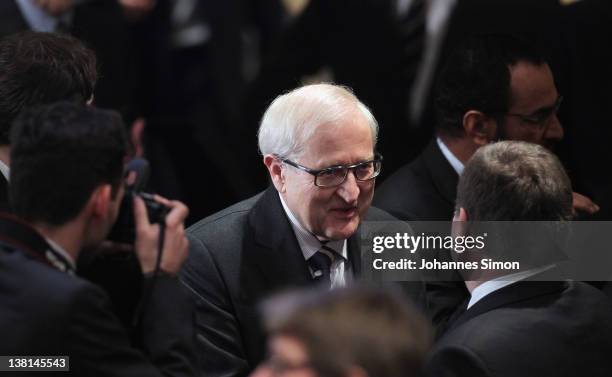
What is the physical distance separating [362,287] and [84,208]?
736mm

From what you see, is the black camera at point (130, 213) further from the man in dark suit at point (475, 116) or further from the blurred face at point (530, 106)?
the blurred face at point (530, 106)

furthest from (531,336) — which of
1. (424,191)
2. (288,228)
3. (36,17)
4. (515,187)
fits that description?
(36,17)

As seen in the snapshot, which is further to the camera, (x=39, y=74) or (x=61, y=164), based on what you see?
(x=39, y=74)

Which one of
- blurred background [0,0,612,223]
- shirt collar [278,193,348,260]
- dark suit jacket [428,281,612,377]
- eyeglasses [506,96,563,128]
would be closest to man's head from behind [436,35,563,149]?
eyeglasses [506,96,563,128]

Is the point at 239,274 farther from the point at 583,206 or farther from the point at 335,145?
the point at 583,206

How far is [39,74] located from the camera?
2840 mm

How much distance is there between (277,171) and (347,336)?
1378 millimetres

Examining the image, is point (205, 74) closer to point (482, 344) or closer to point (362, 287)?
point (482, 344)

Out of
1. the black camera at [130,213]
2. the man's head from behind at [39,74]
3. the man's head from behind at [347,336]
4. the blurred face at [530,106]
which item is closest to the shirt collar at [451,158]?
the blurred face at [530,106]

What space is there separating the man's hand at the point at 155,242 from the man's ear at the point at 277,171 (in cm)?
62

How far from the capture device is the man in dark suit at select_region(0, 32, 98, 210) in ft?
9.21

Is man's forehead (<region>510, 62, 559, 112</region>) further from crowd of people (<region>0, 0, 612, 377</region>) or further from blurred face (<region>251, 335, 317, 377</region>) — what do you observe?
blurred face (<region>251, 335, 317, 377</region>)

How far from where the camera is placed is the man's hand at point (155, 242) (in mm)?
2496

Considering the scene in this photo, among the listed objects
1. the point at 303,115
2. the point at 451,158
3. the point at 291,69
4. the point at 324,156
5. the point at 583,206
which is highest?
the point at 303,115
